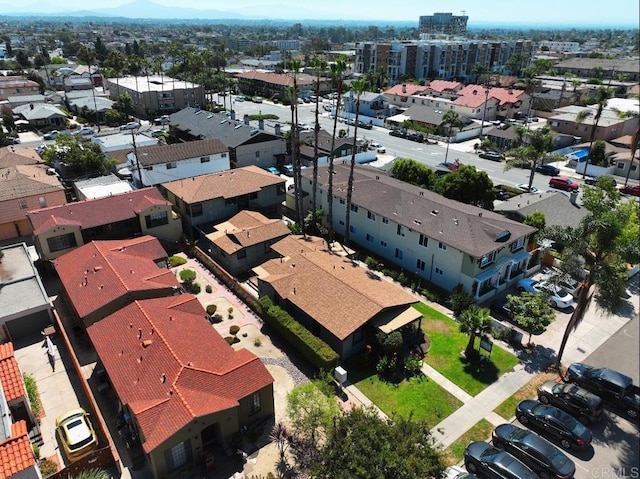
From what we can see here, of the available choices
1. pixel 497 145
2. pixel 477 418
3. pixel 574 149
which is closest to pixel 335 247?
pixel 477 418

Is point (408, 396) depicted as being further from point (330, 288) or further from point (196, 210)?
point (196, 210)

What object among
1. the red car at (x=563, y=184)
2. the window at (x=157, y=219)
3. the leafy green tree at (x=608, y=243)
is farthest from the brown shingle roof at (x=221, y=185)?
the red car at (x=563, y=184)

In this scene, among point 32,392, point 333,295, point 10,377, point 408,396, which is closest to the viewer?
point 10,377

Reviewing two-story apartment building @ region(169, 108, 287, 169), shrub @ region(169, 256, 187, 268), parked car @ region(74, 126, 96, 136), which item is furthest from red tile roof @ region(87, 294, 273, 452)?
parked car @ region(74, 126, 96, 136)

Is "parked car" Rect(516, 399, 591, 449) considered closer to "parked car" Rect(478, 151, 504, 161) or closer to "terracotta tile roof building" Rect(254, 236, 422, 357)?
"terracotta tile roof building" Rect(254, 236, 422, 357)

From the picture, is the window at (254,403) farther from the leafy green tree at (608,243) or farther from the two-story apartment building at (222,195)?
the two-story apartment building at (222,195)

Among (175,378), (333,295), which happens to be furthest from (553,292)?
(175,378)
